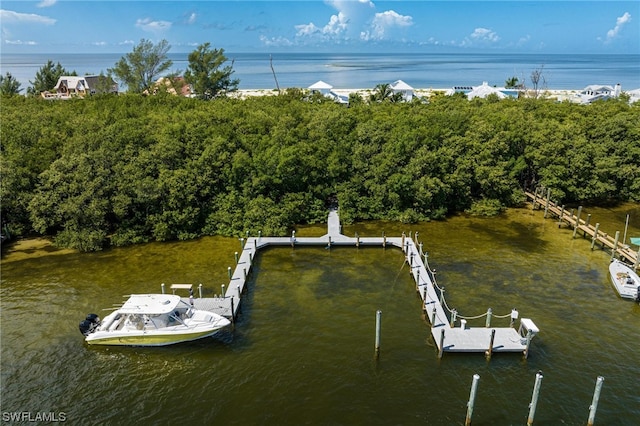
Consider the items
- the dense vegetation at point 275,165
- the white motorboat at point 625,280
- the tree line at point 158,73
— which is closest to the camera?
the white motorboat at point 625,280

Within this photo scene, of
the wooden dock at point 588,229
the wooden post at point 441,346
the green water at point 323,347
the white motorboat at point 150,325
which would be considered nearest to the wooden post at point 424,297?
the green water at point 323,347

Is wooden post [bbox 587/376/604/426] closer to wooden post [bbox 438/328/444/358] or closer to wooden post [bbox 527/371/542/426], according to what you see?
wooden post [bbox 527/371/542/426]

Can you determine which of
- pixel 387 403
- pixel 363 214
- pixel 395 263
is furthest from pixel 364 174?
pixel 387 403

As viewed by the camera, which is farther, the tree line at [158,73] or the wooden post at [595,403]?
the tree line at [158,73]

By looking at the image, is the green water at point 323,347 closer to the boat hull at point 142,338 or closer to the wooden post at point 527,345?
the wooden post at point 527,345

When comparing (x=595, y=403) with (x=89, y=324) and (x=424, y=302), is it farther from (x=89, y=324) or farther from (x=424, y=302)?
(x=89, y=324)
